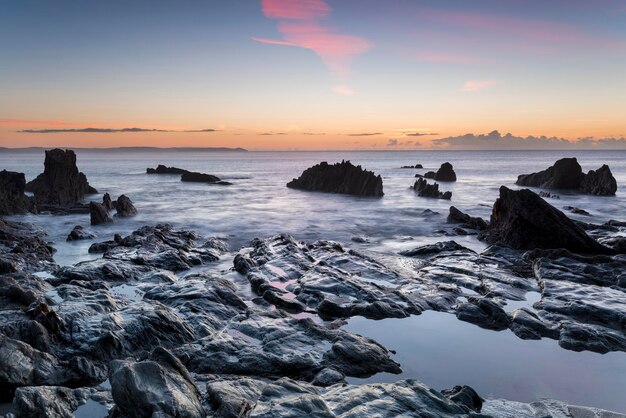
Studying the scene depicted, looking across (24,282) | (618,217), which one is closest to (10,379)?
(24,282)

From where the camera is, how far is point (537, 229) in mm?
19625

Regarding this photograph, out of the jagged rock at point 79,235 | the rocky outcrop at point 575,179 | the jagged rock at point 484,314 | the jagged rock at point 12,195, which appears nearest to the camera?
the jagged rock at point 484,314

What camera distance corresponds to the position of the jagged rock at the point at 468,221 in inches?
1052

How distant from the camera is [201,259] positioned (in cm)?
1870

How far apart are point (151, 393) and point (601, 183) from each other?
57.2 metres

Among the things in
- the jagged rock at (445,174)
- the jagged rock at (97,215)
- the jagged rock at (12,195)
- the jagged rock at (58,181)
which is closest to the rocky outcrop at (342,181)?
the jagged rock at (445,174)

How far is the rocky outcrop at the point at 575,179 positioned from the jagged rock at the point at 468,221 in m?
29.6

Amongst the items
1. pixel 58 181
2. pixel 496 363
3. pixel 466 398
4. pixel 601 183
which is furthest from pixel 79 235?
Result: pixel 601 183

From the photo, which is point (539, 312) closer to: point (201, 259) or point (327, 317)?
point (327, 317)

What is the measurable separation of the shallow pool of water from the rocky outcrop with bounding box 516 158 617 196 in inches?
1902

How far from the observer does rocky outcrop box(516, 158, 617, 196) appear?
4919 centimetres

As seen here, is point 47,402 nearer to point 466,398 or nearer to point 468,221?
point 466,398

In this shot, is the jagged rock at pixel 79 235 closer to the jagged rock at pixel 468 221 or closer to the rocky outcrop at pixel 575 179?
the jagged rock at pixel 468 221

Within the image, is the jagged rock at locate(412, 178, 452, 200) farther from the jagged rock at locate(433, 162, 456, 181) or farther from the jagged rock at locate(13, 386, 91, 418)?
the jagged rock at locate(13, 386, 91, 418)
